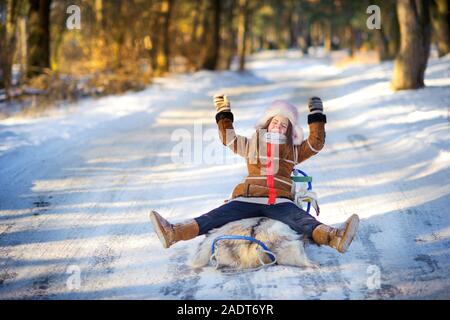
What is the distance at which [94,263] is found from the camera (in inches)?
172

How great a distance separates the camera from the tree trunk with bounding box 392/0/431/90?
12164 mm

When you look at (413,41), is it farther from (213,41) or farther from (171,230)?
(213,41)

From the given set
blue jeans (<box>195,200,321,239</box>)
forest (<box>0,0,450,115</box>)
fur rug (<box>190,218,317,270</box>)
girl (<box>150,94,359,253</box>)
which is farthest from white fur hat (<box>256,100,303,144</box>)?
forest (<box>0,0,450,115</box>)

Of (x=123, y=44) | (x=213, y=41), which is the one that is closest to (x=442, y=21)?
(x=213, y=41)

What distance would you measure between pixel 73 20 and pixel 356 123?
20.8ft

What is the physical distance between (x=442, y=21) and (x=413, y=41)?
28.1ft

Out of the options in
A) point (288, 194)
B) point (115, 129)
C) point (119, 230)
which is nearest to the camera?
point (288, 194)

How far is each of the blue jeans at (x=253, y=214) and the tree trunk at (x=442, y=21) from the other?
692 inches

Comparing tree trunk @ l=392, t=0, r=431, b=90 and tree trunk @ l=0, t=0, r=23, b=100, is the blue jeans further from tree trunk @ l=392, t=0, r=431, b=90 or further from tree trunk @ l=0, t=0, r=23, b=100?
tree trunk @ l=0, t=0, r=23, b=100

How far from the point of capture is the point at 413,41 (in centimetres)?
1227

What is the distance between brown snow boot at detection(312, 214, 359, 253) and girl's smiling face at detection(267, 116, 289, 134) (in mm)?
990
